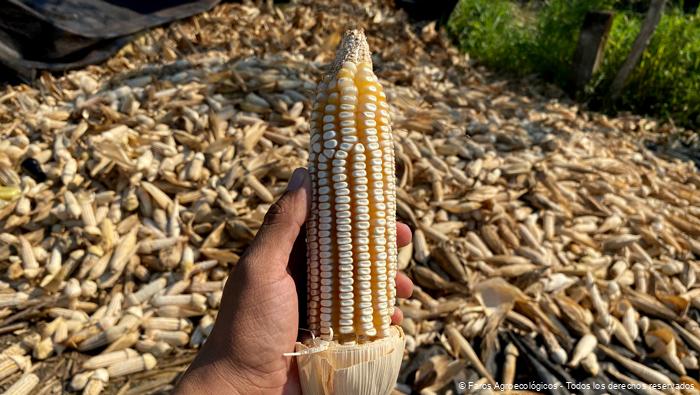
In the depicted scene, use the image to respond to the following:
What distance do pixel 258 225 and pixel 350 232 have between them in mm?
1472

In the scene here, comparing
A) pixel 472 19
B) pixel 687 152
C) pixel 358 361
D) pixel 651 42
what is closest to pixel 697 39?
pixel 651 42

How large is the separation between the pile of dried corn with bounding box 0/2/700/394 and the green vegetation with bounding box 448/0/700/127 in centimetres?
247

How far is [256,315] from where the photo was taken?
193 centimetres

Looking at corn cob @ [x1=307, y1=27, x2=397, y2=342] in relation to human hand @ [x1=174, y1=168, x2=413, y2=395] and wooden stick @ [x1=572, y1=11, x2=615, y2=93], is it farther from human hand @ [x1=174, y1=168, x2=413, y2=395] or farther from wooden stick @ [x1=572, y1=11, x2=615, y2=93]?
wooden stick @ [x1=572, y1=11, x2=615, y2=93]

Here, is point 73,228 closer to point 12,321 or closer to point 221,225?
point 12,321

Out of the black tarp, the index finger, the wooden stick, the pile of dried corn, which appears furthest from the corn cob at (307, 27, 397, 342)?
the wooden stick

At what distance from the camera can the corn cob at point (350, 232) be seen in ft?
5.97

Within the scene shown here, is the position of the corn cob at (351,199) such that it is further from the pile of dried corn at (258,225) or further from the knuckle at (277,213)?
the pile of dried corn at (258,225)

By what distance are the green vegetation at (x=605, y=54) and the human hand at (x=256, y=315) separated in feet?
20.3

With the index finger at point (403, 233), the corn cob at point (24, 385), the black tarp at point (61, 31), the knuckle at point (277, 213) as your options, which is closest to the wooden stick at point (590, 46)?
the index finger at point (403, 233)

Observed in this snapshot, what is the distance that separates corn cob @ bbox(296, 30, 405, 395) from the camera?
1819mm

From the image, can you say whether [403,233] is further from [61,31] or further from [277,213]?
[61,31]

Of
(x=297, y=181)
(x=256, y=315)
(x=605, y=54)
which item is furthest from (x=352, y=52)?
(x=605, y=54)

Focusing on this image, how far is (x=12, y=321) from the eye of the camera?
9.14ft
